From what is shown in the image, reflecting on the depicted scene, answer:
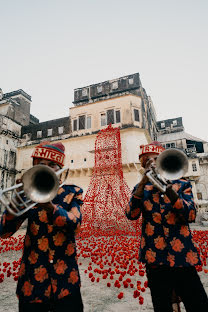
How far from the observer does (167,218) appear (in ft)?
7.47

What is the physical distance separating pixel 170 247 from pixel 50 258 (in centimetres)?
131

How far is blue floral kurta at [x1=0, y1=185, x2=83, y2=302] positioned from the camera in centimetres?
182

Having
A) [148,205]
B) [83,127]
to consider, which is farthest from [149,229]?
[83,127]

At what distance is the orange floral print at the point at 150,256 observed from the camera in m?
2.17

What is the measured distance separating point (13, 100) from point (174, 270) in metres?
30.3

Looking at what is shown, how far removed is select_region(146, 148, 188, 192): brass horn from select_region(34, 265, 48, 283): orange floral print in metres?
1.42

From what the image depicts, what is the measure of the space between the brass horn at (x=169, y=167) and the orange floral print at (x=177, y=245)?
2.07ft

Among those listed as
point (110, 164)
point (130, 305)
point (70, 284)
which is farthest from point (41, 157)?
point (110, 164)

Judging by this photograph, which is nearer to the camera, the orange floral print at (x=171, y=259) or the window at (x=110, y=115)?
the orange floral print at (x=171, y=259)

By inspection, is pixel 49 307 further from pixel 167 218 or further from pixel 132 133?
pixel 132 133

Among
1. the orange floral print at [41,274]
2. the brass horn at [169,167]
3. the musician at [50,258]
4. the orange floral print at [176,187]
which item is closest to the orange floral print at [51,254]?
the musician at [50,258]

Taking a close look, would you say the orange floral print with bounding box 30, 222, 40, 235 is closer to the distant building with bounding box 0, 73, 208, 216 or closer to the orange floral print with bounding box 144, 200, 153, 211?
the orange floral print with bounding box 144, 200, 153, 211

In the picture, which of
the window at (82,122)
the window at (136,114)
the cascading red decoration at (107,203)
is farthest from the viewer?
the window at (82,122)

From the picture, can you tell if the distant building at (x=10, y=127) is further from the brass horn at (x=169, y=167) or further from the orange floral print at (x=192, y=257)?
the orange floral print at (x=192, y=257)
